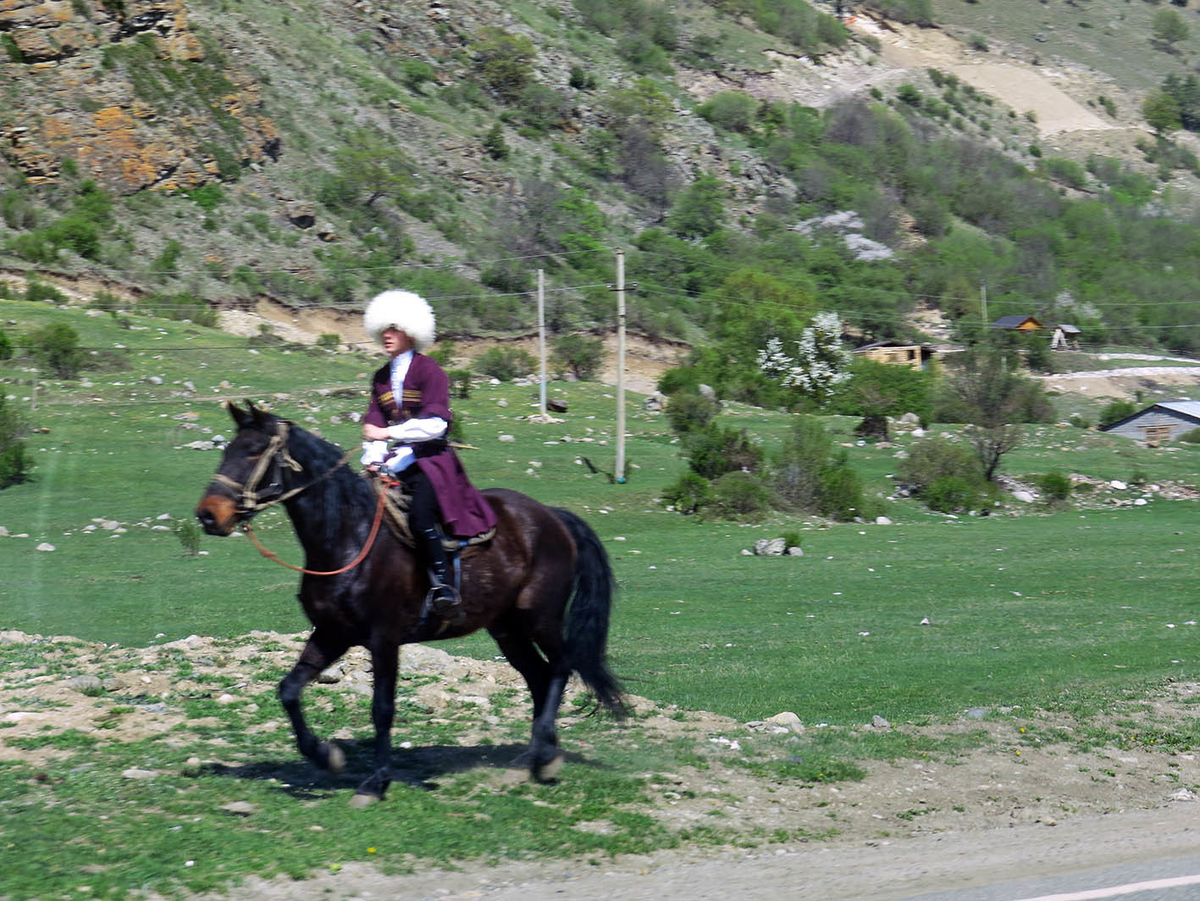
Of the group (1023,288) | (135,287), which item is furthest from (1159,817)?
(1023,288)

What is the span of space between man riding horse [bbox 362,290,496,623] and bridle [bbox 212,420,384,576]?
0.86 ft

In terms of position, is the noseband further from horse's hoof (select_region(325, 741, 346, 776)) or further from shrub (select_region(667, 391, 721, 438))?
shrub (select_region(667, 391, 721, 438))

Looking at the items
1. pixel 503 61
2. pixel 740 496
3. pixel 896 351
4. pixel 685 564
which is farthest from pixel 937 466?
pixel 503 61

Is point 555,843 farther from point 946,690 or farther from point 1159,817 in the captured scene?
point 946,690

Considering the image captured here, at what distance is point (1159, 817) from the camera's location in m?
8.58

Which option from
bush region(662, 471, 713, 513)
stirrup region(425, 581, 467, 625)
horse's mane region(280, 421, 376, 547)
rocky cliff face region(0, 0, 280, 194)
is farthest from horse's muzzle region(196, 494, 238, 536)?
rocky cliff face region(0, 0, 280, 194)

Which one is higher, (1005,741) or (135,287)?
(135,287)

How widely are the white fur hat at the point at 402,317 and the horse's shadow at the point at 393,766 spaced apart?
2.87 metres

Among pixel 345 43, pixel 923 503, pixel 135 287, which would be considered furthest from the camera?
pixel 345 43

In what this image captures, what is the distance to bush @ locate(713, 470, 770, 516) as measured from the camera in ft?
122

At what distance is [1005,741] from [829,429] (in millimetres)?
46817

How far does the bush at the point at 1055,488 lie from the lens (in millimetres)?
42938

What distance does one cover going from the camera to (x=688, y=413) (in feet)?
171

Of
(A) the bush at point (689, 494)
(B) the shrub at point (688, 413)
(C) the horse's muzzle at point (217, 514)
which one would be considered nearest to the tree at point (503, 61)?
(B) the shrub at point (688, 413)
